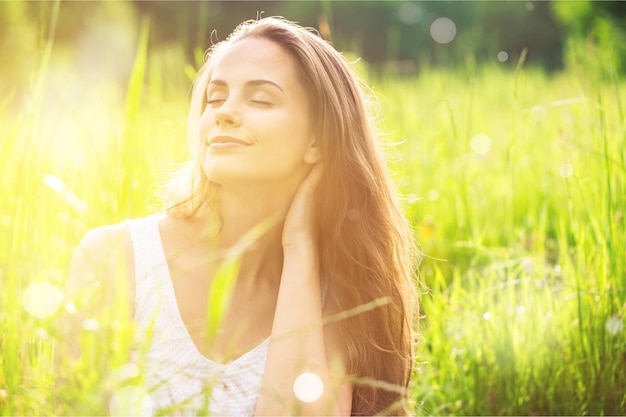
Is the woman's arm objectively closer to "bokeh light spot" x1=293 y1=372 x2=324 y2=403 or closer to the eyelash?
"bokeh light spot" x1=293 y1=372 x2=324 y2=403

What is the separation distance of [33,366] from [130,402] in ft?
1.34

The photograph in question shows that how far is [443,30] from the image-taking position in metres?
17.1

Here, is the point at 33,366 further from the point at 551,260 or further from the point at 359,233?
the point at 551,260

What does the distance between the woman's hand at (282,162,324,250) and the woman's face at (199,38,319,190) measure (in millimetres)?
56

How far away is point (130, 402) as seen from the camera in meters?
0.99

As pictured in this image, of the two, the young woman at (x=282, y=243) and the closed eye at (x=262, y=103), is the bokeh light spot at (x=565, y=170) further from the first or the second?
the closed eye at (x=262, y=103)

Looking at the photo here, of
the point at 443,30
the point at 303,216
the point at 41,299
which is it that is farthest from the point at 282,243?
the point at 443,30

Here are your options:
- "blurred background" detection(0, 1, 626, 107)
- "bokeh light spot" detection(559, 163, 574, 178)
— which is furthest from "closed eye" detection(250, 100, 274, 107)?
"blurred background" detection(0, 1, 626, 107)

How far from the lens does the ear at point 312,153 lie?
2.05 meters

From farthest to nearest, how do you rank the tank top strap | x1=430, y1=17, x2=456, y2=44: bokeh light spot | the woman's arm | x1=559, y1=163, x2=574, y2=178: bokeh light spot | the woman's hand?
x1=430, y1=17, x2=456, y2=44: bokeh light spot, x1=559, y1=163, x2=574, y2=178: bokeh light spot, the woman's hand, the tank top strap, the woman's arm

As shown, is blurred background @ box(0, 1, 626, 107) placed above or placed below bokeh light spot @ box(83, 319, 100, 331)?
above

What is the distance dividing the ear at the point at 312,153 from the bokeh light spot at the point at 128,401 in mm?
1146

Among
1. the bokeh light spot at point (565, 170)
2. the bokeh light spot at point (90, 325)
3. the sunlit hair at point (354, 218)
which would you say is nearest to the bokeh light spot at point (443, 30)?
→ the bokeh light spot at point (565, 170)

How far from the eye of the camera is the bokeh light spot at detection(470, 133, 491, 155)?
436cm
